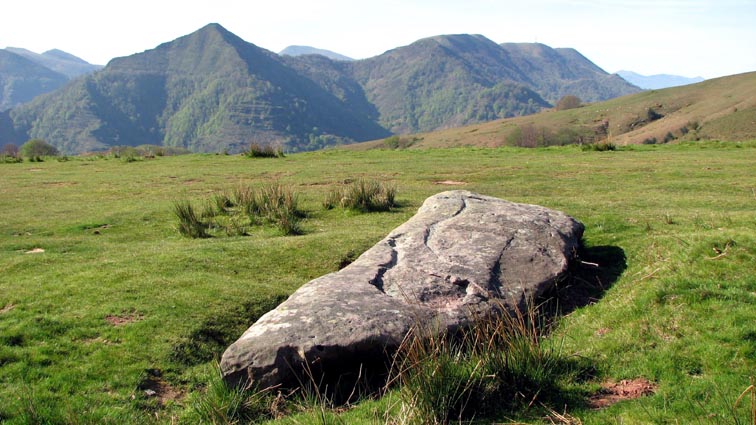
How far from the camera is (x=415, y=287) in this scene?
26.9ft

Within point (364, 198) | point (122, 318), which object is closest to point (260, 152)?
point (364, 198)

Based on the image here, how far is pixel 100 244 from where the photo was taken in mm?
13359

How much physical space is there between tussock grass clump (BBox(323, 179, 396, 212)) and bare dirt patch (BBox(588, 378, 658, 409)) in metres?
10.6

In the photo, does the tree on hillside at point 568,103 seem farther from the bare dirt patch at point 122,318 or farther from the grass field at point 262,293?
the bare dirt patch at point 122,318

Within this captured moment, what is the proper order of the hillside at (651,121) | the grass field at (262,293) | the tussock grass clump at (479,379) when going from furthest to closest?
the hillside at (651,121) < the grass field at (262,293) < the tussock grass clump at (479,379)

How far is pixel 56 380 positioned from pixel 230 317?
2.54 m

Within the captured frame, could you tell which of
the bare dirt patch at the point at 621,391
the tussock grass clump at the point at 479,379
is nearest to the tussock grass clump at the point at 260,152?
the tussock grass clump at the point at 479,379

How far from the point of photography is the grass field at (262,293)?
245 inches

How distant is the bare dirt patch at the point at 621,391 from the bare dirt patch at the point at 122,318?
6.28m

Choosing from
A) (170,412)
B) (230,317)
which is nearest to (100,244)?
(230,317)

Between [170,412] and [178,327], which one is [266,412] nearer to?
[170,412]

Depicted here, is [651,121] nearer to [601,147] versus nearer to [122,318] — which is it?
[601,147]

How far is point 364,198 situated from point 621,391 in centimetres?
1109

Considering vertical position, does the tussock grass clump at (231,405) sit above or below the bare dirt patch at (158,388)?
above
